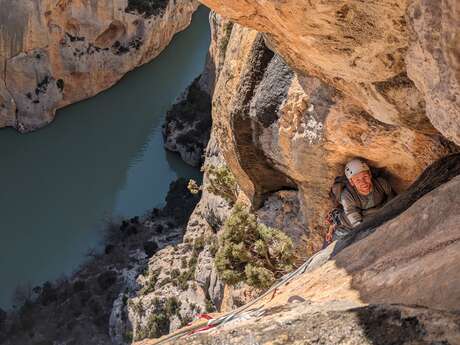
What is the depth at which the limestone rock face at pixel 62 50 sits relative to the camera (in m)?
22.6

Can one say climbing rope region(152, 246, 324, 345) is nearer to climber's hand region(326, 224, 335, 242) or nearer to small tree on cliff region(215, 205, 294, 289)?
climber's hand region(326, 224, 335, 242)

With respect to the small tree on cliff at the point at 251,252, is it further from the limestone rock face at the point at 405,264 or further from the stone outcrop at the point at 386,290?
the limestone rock face at the point at 405,264

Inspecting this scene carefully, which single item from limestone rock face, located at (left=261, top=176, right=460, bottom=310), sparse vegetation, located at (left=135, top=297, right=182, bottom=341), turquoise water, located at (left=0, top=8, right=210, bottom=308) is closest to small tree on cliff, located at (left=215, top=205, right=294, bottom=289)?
limestone rock face, located at (left=261, top=176, right=460, bottom=310)

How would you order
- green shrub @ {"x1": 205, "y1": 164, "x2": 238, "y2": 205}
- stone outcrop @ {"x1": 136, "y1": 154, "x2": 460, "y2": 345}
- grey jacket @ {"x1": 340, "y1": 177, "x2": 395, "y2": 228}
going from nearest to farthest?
stone outcrop @ {"x1": 136, "y1": 154, "x2": 460, "y2": 345}
grey jacket @ {"x1": 340, "y1": 177, "x2": 395, "y2": 228}
green shrub @ {"x1": 205, "y1": 164, "x2": 238, "y2": 205}

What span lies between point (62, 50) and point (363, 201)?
21781 millimetres

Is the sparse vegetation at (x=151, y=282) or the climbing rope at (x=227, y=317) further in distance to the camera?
the sparse vegetation at (x=151, y=282)

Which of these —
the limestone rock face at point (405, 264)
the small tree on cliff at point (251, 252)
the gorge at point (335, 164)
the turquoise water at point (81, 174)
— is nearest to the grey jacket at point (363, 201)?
the gorge at point (335, 164)

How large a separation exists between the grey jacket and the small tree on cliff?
6.63 ft

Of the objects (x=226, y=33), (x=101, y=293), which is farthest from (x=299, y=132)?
(x=101, y=293)

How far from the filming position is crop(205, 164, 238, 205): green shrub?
1102 centimetres

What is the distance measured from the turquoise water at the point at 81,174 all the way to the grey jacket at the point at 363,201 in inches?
599

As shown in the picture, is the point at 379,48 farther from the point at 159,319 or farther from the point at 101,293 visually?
the point at 101,293

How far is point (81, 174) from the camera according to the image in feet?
74.5

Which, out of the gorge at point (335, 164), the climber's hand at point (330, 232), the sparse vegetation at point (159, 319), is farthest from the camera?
the sparse vegetation at point (159, 319)
